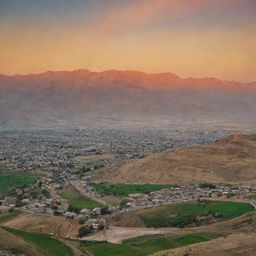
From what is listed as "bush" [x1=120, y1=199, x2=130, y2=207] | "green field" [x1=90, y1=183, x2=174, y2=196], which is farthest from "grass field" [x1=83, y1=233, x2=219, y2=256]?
"green field" [x1=90, y1=183, x2=174, y2=196]

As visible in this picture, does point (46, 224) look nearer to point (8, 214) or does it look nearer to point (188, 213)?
point (8, 214)

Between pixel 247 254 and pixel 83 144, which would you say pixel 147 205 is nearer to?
pixel 247 254

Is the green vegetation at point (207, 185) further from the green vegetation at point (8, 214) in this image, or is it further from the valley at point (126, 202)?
the green vegetation at point (8, 214)

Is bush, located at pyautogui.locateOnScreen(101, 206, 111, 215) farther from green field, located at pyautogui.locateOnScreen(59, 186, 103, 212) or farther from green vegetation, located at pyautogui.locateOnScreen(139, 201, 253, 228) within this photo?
green vegetation, located at pyautogui.locateOnScreen(139, 201, 253, 228)

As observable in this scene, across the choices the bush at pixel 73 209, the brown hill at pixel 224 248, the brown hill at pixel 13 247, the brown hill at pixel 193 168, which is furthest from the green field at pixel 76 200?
the brown hill at pixel 224 248

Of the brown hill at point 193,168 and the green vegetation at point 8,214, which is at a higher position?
the brown hill at point 193,168

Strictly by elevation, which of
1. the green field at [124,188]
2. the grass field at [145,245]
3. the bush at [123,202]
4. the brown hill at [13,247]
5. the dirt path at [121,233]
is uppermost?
the brown hill at [13,247]

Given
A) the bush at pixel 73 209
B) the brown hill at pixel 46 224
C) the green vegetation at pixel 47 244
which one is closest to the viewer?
the green vegetation at pixel 47 244

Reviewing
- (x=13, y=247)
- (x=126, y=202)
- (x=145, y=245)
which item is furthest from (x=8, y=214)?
(x=13, y=247)
